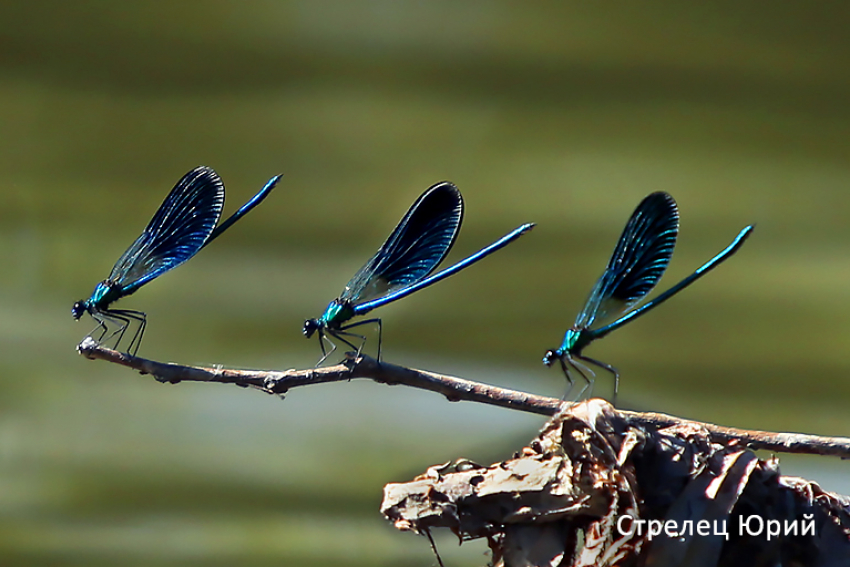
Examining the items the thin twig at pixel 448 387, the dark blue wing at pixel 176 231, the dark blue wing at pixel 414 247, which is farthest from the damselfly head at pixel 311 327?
the dark blue wing at pixel 176 231

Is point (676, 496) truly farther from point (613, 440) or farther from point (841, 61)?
point (841, 61)

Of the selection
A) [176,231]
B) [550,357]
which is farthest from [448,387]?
A: [176,231]

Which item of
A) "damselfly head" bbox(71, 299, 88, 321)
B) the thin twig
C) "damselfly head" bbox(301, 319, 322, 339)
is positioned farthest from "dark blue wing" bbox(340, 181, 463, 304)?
"damselfly head" bbox(71, 299, 88, 321)

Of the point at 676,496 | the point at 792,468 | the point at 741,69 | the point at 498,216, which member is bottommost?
the point at 676,496

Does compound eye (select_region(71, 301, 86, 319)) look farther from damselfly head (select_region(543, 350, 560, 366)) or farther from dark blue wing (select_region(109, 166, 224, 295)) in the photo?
damselfly head (select_region(543, 350, 560, 366))

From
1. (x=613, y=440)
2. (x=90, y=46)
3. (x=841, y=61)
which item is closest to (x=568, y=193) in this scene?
(x=841, y=61)

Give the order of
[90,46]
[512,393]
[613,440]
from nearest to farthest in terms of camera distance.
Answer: [613,440], [512,393], [90,46]

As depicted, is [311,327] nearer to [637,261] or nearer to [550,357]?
[550,357]
